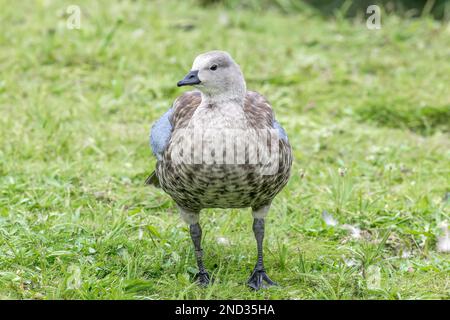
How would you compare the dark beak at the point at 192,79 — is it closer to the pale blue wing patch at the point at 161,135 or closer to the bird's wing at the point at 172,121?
the bird's wing at the point at 172,121

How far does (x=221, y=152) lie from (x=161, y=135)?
0.59m

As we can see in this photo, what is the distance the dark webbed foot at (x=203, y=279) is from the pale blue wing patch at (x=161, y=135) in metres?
0.64

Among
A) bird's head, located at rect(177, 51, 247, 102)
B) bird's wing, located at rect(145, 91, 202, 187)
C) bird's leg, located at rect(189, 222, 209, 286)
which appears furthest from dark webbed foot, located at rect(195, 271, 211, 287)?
bird's head, located at rect(177, 51, 247, 102)

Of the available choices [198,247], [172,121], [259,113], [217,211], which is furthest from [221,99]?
[217,211]

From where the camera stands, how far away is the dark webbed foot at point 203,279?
155 inches

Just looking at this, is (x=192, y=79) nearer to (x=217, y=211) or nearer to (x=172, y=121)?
(x=172, y=121)

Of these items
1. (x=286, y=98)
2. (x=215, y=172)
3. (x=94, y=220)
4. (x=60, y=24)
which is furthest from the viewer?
(x=60, y=24)

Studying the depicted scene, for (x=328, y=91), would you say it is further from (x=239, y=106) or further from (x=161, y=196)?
(x=239, y=106)

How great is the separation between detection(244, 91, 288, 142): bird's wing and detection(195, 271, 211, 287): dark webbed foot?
0.81 m

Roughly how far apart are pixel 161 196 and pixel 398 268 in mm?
1588

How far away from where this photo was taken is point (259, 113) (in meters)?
3.99

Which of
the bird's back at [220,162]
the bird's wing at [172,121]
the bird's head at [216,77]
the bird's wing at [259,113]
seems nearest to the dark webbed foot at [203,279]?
the bird's back at [220,162]

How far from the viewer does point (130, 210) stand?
4777 mm
